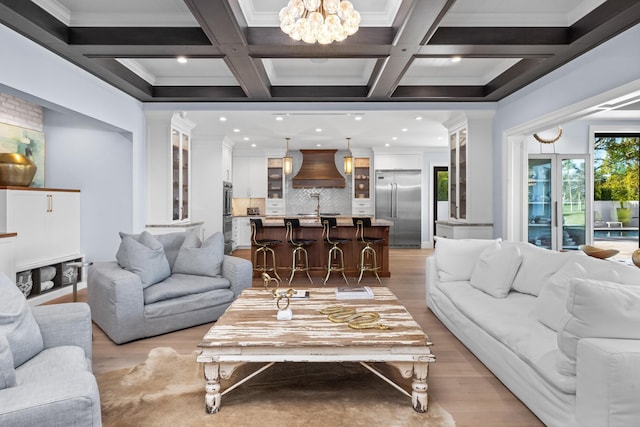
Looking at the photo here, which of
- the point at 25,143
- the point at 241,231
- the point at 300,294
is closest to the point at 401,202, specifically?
the point at 241,231

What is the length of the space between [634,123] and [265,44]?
645 cm

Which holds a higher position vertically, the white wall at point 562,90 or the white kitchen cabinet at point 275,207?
the white wall at point 562,90

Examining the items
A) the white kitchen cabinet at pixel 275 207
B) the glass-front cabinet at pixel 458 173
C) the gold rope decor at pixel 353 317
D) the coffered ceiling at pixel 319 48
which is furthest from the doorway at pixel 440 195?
the gold rope decor at pixel 353 317

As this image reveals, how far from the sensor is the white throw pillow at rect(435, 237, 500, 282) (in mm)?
3788

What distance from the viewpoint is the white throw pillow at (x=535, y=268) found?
2.87 metres

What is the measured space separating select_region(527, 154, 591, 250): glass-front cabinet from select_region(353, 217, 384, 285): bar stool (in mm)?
2513

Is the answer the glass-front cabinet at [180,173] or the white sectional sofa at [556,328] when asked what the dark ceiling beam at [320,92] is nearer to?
the glass-front cabinet at [180,173]

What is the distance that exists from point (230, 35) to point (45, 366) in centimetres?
281

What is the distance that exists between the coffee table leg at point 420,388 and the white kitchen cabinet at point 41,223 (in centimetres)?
418

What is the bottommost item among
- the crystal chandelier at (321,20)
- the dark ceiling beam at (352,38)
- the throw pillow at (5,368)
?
the throw pillow at (5,368)

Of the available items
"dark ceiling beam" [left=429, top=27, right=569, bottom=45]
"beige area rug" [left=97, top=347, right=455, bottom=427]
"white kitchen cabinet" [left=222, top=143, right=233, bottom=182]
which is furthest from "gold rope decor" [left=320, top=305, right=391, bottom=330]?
"white kitchen cabinet" [left=222, top=143, right=233, bottom=182]

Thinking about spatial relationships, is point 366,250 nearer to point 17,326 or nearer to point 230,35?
point 230,35

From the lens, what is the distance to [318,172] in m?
Result: 9.80

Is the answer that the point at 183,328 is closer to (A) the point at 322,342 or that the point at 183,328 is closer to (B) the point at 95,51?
(A) the point at 322,342
